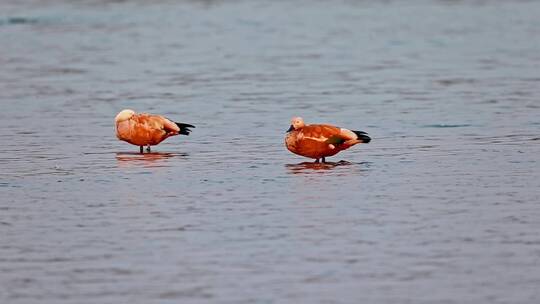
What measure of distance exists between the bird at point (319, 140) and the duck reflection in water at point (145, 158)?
4.79 ft

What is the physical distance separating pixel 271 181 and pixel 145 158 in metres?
2.33

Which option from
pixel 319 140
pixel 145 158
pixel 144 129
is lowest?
pixel 145 158

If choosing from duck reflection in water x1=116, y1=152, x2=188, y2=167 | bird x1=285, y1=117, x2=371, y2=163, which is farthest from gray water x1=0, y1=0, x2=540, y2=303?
bird x1=285, y1=117, x2=371, y2=163

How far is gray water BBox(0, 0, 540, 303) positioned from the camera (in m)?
9.45

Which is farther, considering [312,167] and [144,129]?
[144,129]

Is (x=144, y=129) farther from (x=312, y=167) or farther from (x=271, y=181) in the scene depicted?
(x=271, y=181)

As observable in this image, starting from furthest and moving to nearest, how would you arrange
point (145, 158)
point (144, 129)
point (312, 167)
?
point (144, 129)
point (145, 158)
point (312, 167)

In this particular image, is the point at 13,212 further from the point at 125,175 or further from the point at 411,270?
the point at 411,270

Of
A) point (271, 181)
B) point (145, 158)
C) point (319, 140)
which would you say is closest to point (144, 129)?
point (145, 158)

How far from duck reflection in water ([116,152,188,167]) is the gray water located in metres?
0.03

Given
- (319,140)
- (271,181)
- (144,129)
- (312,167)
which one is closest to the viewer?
(271,181)

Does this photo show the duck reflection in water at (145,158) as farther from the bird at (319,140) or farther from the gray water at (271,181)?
the bird at (319,140)

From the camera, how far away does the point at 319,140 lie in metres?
14.2

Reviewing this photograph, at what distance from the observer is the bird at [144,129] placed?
51.0ft
